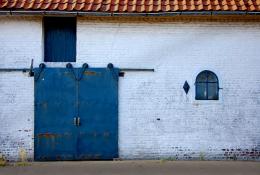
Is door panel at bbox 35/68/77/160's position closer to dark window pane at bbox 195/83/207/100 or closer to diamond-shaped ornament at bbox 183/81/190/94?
diamond-shaped ornament at bbox 183/81/190/94

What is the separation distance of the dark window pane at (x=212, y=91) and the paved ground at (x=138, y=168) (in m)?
1.63

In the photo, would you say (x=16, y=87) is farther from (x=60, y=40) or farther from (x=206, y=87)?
(x=206, y=87)

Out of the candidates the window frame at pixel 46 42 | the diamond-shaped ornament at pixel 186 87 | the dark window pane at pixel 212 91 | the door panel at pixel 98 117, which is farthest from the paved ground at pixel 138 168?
the window frame at pixel 46 42

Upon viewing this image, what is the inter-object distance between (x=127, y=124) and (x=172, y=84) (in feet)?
5.02

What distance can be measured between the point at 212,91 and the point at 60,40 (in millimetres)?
4132

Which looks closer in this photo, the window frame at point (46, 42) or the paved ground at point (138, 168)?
the paved ground at point (138, 168)

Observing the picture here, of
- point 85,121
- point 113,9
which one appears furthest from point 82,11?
point 85,121

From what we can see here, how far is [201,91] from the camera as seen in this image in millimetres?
10141

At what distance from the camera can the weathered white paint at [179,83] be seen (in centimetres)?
1004

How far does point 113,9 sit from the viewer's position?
975 centimetres

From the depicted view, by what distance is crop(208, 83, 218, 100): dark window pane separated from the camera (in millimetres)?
10109

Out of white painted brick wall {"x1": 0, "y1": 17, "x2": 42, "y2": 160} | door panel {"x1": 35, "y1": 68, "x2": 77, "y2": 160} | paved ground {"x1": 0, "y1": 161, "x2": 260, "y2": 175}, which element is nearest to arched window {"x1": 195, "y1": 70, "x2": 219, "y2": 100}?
paved ground {"x1": 0, "y1": 161, "x2": 260, "y2": 175}

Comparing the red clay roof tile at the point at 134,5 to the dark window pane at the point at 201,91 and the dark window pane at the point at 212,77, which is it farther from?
the dark window pane at the point at 201,91

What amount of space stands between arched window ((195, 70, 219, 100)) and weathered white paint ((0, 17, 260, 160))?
139 mm
